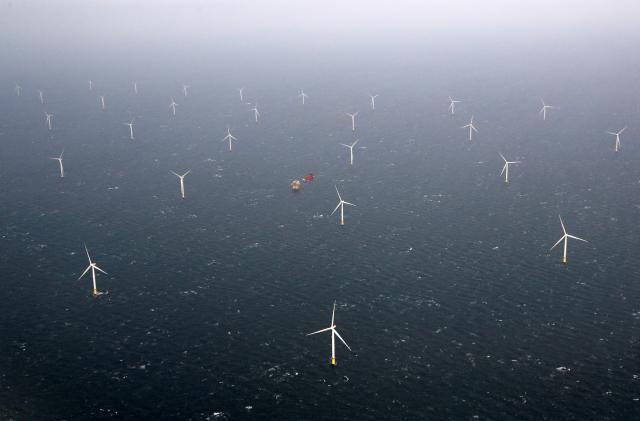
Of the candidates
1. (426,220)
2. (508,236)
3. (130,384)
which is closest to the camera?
(130,384)

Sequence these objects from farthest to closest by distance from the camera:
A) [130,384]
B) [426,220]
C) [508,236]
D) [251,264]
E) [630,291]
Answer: [426,220], [508,236], [251,264], [630,291], [130,384]

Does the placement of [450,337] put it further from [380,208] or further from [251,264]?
[380,208]

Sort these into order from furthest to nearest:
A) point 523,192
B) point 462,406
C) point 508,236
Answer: point 523,192
point 508,236
point 462,406

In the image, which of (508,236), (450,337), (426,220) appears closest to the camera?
(450,337)

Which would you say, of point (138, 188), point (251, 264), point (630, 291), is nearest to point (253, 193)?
point (138, 188)

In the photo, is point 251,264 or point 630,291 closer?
point 630,291

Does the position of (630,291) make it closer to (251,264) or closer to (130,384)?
(251,264)

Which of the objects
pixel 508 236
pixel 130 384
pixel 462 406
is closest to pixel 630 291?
pixel 508 236

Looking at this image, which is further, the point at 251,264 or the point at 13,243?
the point at 13,243
